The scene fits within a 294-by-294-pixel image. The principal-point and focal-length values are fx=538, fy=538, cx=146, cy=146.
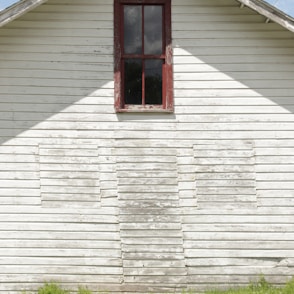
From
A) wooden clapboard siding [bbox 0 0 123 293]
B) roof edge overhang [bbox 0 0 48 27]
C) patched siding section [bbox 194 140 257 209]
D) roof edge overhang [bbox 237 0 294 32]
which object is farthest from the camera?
patched siding section [bbox 194 140 257 209]

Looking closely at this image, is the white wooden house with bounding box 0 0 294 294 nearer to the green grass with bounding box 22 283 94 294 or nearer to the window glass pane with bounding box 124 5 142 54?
the green grass with bounding box 22 283 94 294

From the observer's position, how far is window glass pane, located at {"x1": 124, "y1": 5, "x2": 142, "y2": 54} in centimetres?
957

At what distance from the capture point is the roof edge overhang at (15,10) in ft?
28.7

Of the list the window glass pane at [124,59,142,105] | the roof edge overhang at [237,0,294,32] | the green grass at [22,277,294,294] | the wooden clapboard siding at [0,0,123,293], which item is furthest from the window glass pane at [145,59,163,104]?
the green grass at [22,277,294,294]

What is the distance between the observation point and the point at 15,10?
878 centimetres

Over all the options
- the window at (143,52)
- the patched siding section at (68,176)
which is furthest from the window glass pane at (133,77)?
the patched siding section at (68,176)

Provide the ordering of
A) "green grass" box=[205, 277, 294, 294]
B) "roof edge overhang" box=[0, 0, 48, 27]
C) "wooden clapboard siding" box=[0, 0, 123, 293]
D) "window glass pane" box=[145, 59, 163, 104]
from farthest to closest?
"window glass pane" box=[145, 59, 163, 104]
"wooden clapboard siding" box=[0, 0, 123, 293]
"green grass" box=[205, 277, 294, 294]
"roof edge overhang" box=[0, 0, 48, 27]

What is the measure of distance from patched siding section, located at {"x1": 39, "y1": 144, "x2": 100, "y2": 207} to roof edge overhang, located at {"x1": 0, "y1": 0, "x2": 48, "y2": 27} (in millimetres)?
2191

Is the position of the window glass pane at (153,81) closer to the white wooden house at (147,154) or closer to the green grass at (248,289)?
the white wooden house at (147,154)

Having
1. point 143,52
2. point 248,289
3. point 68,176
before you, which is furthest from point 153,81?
point 248,289

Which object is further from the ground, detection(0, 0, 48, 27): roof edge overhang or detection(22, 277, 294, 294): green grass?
detection(0, 0, 48, 27): roof edge overhang

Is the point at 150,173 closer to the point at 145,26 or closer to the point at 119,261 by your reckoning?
the point at 119,261

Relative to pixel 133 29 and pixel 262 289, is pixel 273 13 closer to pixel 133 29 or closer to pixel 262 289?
pixel 133 29

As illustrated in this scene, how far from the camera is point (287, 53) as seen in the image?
30.8 feet
